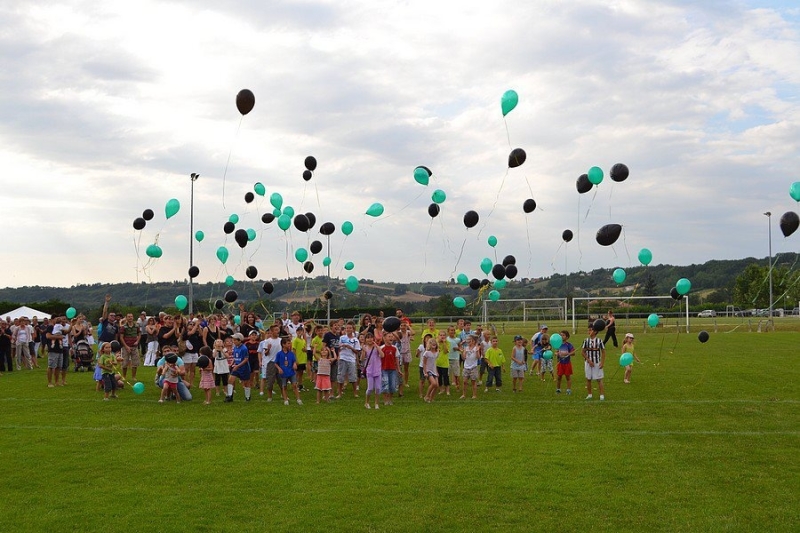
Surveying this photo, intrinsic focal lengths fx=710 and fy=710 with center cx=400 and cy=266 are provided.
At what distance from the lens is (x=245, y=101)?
15.0 m

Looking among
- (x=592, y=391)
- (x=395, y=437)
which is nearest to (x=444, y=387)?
(x=592, y=391)

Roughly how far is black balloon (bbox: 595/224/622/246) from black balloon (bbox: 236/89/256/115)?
306 inches

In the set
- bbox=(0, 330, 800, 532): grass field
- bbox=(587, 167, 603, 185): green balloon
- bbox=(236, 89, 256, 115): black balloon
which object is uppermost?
bbox=(236, 89, 256, 115): black balloon

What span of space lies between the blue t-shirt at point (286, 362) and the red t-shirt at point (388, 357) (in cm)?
174

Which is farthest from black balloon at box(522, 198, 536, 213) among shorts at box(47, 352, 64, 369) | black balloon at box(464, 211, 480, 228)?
shorts at box(47, 352, 64, 369)

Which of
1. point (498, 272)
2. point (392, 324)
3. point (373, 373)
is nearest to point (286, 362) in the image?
point (373, 373)

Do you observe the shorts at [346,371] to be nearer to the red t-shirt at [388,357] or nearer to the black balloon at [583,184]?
the red t-shirt at [388,357]

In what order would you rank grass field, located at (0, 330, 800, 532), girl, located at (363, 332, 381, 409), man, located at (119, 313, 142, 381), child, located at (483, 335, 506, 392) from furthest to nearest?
man, located at (119, 313, 142, 381) < child, located at (483, 335, 506, 392) < girl, located at (363, 332, 381, 409) < grass field, located at (0, 330, 800, 532)

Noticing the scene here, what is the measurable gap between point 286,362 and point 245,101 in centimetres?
559

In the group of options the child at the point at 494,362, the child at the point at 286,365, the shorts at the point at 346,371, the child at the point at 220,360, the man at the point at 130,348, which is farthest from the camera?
the man at the point at 130,348

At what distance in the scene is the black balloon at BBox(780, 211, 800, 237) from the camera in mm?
14578

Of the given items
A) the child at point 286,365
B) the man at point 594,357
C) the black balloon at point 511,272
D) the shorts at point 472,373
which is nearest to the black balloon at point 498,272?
the black balloon at point 511,272

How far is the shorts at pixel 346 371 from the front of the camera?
1462 cm

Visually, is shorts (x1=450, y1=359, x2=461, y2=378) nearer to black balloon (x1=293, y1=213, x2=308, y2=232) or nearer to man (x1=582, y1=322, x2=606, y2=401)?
man (x1=582, y1=322, x2=606, y2=401)
